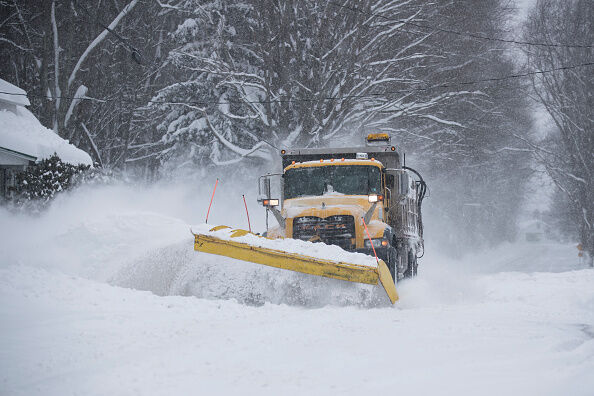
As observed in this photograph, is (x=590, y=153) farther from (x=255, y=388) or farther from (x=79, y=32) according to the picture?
(x=255, y=388)

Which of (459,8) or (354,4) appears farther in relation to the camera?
(459,8)

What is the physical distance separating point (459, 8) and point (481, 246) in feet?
115

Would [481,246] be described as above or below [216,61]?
below

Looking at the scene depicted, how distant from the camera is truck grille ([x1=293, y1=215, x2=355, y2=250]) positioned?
1022 centimetres

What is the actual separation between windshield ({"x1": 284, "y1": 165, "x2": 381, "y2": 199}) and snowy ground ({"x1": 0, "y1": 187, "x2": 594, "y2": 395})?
187 cm

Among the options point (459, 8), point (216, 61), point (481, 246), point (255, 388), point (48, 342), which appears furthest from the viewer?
point (481, 246)

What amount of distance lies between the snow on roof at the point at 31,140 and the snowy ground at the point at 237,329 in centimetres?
739

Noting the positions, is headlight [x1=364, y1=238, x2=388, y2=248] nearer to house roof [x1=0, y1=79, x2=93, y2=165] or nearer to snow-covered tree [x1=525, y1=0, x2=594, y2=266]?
house roof [x1=0, y1=79, x2=93, y2=165]

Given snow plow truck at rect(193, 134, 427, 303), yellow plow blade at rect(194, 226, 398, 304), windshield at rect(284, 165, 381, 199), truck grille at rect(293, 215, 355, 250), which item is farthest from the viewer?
windshield at rect(284, 165, 381, 199)

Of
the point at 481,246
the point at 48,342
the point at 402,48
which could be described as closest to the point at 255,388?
the point at 48,342

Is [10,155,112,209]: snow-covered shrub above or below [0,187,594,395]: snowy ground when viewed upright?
above

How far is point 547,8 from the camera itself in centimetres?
2530

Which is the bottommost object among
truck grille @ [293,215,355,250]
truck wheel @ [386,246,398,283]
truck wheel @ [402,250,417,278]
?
truck wheel @ [402,250,417,278]

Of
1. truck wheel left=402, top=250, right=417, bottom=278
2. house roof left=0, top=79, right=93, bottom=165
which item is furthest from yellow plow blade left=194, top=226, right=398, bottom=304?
house roof left=0, top=79, right=93, bottom=165
